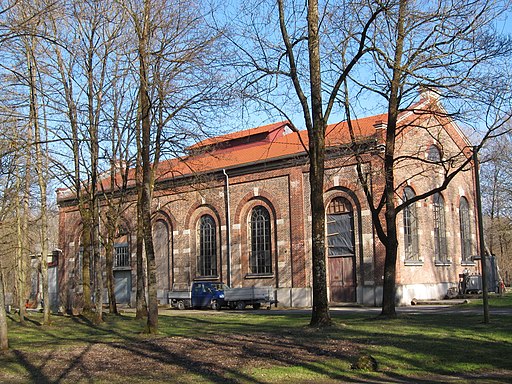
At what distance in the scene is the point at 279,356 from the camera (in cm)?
1258

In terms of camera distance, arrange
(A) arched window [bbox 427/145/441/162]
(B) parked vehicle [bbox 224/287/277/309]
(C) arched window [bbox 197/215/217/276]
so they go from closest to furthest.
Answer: (B) parked vehicle [bbox 224/287/277/309]
(A) arched window [bbox 427/145/441/162]
(C) arched window [bbox 197/215/217/276]

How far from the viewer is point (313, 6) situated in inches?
706

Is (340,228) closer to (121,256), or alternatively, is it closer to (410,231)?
(410,231)

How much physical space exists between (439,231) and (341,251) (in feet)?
23.3

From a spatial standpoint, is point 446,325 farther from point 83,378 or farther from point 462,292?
point 462,292

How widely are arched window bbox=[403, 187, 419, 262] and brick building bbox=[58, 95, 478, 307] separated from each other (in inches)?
2.2

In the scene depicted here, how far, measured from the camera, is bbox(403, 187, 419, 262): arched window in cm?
3447

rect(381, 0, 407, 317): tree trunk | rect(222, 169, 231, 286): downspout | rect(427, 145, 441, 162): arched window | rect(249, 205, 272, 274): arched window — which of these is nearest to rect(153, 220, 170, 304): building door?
rect(222, 169, 231, 286): downspout

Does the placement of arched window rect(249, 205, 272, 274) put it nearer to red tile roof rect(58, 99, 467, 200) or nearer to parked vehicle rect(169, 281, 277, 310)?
parked vehicle rect(169, 281, 277, 310)

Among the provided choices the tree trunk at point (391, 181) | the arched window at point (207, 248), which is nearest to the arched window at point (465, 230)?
the arched window at point (207, 248)

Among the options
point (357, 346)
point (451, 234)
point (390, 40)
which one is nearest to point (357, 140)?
point (390, 40)

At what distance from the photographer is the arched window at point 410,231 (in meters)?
34.5

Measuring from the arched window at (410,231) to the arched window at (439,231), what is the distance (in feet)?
7.85

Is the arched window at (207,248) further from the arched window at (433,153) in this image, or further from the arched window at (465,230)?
the arched window at (465,230)
